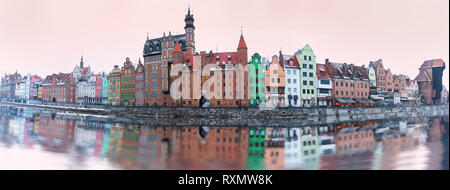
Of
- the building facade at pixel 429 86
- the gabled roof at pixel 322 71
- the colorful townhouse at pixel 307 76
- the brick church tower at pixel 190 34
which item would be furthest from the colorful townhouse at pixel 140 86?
the building facade at pixel 429 86

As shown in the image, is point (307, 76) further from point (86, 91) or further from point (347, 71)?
Answer: point (86, 91)

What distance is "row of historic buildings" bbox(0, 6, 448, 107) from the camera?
27.4 metres

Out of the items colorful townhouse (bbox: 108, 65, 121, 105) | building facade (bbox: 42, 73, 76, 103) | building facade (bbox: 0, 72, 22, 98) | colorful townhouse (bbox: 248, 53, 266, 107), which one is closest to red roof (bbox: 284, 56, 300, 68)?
colorful townhouse (bbox: 248, 53, 266, 107)

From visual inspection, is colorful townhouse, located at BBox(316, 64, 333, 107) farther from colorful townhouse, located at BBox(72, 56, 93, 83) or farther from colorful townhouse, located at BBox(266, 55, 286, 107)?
colorful townhouse, located at BBox(72, 56, 93, 83)

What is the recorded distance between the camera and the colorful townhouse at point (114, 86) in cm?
3416

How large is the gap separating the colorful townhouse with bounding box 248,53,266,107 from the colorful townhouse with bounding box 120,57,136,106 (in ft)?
57.2

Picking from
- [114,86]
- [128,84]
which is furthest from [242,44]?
[114,86]

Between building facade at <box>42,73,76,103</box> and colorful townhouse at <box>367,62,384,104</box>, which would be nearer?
building facade at <box>42,73,76,103</box>

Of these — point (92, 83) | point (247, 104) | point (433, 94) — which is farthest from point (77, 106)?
point (433, 94)

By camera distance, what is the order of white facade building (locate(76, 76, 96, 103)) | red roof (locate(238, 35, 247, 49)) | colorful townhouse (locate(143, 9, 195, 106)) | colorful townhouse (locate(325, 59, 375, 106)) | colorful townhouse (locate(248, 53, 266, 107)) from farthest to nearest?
white facade building (locate(76, 76, 96, 103)) → colorful townhouse (locate(325, 59, 375, 106)) → colorful townhouse (locate(143, 9, 195, 106)) → red roof (locate(238, 35, 247, 49)) → colorful townhouse (locate(248, 53, 266, 107))

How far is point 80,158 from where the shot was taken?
11.2 m

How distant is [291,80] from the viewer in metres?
28.4

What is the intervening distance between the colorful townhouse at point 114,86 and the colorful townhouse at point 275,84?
2266 cm

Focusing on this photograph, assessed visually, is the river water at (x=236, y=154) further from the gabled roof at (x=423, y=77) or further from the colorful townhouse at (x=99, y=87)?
the colorful townhouse at (x=99, y=87)
